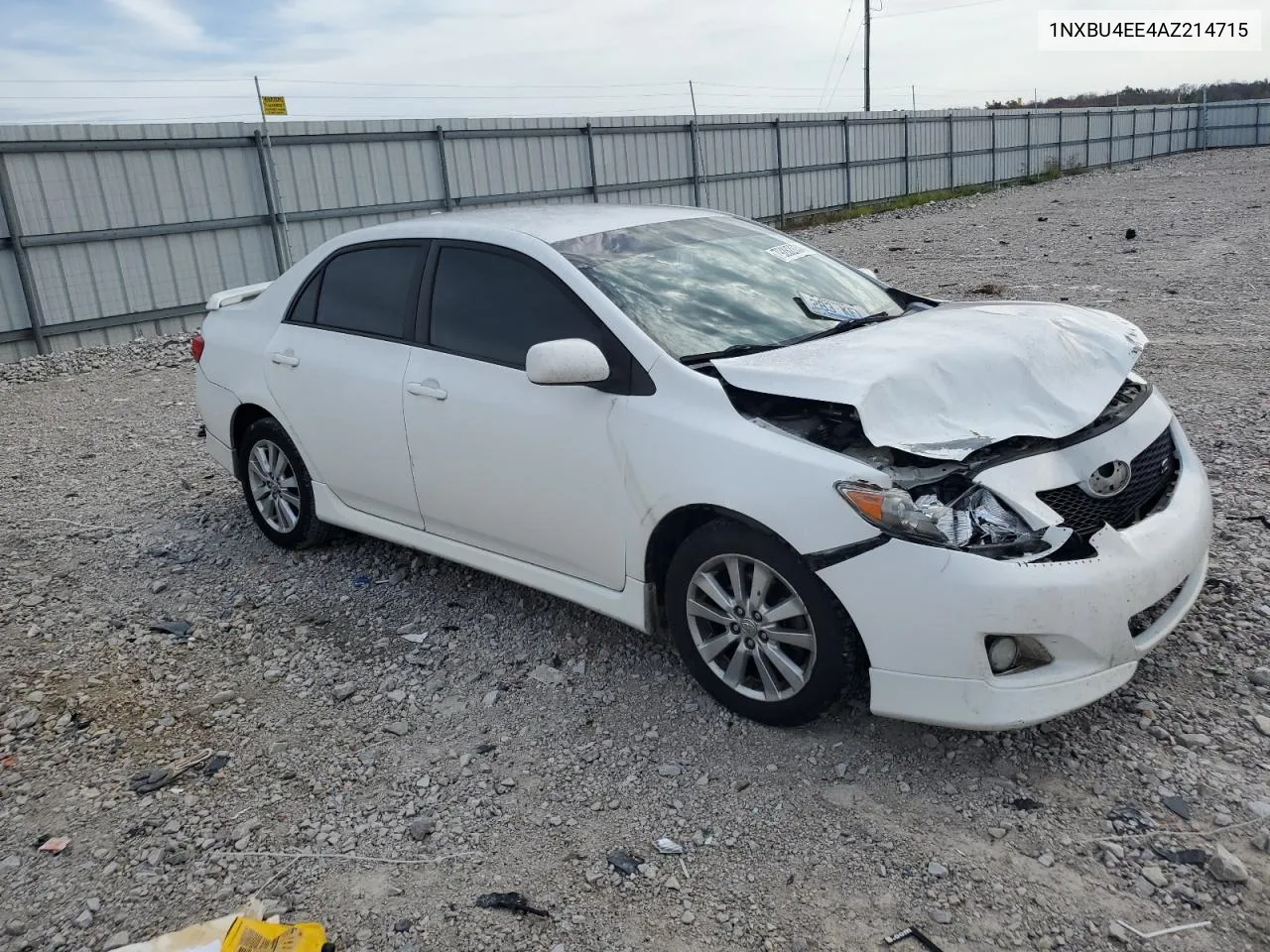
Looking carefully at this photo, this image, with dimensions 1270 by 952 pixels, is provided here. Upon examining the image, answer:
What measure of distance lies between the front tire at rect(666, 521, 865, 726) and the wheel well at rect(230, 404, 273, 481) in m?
2.78

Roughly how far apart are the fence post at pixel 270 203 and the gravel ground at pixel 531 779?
938 centimetres

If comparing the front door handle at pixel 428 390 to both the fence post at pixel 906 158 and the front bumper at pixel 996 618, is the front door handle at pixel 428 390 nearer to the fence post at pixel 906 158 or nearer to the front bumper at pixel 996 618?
the front bumper at pixel 996 618

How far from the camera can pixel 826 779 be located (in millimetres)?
3266

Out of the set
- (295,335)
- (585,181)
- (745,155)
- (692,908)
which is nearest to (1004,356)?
(692,908)

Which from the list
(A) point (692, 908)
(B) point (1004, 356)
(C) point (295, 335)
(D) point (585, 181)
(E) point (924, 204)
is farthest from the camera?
(E) point (924, 204)

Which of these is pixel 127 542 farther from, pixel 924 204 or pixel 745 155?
pixel 924 204

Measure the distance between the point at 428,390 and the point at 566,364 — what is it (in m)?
0.91

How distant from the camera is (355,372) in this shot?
4.62 meters

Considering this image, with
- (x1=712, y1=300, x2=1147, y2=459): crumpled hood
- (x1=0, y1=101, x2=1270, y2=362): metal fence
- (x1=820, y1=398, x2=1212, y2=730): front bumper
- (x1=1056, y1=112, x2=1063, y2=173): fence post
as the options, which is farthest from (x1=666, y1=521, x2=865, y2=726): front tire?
(x1=1056, y1=112, x2=1063, y2=173): fence post

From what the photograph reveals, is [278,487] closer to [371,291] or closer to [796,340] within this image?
[371,291]

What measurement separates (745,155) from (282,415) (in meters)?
19.6

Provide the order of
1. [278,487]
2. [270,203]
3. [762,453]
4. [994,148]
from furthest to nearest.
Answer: [994,148] < [270,203] < [278,487] < [762,453]

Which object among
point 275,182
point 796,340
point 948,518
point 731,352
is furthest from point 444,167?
point 948,518

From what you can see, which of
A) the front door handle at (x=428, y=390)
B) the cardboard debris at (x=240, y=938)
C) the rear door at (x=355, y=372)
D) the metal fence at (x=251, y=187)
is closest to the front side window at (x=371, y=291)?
the rear door at (x=355, y=372)
